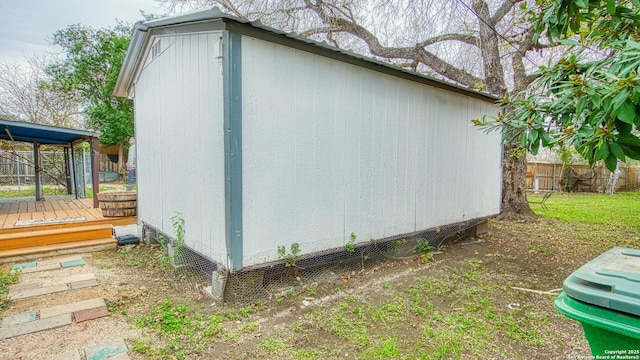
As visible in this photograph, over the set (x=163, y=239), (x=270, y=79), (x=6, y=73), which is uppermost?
(x=6, y=73)

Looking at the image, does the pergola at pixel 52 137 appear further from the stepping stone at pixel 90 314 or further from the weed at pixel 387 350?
the weed at pixel 387 350

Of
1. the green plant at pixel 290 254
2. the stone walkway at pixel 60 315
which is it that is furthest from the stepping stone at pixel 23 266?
the green plant at pixel 290 254

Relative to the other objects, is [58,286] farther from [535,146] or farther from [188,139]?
[535,146]

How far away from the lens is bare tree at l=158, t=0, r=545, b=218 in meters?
7.39

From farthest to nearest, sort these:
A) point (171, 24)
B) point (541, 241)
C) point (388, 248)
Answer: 1. point (541, 241)
2. point (388, 248)
3. point (171, 24)

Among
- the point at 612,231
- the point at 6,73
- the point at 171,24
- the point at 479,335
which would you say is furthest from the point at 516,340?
the point at 6,73

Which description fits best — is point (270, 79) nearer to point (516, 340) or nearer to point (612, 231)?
point (516, 340)

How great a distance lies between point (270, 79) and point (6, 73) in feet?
59.8

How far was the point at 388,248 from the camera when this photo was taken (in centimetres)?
439

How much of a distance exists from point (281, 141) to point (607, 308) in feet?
8.44

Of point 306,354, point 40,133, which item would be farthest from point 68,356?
point 40,133

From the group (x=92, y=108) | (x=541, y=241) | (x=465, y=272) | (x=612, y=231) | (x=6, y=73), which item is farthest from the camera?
(x=92, y=108)

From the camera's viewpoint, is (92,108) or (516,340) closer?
(516,340)

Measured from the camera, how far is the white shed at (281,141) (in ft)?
9.64
